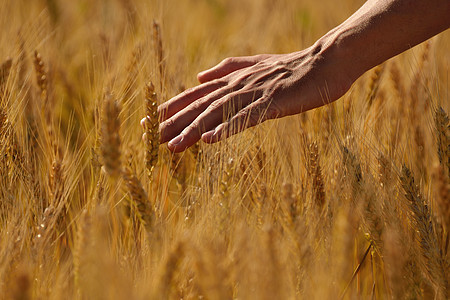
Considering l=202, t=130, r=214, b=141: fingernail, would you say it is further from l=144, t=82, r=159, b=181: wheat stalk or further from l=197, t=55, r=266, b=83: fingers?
l=197, t=55, r=266, b=83: fingers

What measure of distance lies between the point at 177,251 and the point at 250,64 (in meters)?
0.98

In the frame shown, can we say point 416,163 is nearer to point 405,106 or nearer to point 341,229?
point 405,106

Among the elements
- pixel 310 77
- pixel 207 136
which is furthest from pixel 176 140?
pixel 310 77

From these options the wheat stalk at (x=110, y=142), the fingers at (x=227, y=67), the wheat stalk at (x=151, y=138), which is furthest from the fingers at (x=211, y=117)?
the wheat stalk at (x=110, y=142)

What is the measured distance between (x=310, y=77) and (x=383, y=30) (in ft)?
0.75

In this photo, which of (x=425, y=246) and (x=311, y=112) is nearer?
(x=425, y=246)

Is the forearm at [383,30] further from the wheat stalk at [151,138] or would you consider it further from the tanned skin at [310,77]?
the wheat stalk at [151,138]

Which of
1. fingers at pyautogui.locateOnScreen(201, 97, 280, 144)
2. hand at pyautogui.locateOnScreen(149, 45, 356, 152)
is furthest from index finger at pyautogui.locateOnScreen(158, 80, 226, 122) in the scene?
fingers at pyautogui.locateOnScreen(201, 97, 280, 144)

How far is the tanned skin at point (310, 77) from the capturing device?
1.46 metres

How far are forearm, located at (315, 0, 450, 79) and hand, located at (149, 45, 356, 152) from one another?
4 cm

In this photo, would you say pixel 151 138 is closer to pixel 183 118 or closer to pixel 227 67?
pixel 183 118

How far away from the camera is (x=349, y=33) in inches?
60.8

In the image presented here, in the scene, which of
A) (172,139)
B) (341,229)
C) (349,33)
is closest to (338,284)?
(341,229)

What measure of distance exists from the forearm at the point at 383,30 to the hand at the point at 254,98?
0.15 feet
